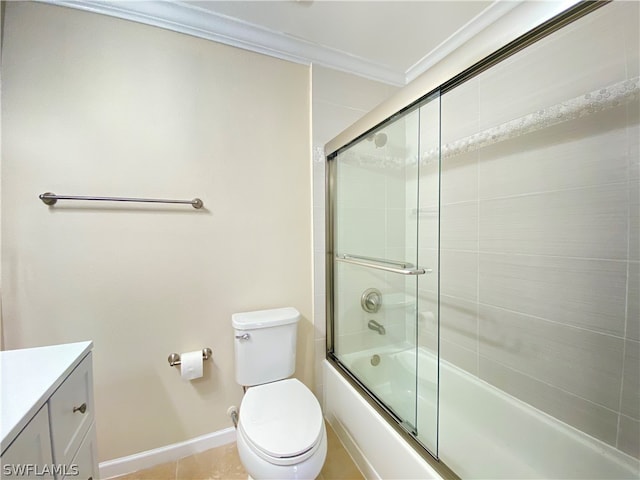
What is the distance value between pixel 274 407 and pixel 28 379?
2.74 feet

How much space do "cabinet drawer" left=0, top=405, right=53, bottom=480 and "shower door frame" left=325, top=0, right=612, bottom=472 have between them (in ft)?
3.76

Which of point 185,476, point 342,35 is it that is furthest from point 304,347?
point 342,35

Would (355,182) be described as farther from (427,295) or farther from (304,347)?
(304,347)

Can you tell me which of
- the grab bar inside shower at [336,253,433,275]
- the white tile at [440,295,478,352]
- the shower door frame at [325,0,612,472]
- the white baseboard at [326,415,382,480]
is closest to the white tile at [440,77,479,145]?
the shower door frame at [325,0,612,472]

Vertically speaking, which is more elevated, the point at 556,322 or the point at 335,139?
the point at 335,139

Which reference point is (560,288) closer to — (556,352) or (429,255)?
(556,352)

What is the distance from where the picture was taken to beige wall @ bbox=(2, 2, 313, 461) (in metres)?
1.12

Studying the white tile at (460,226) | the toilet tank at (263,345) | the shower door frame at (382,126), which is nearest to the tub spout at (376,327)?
the shower door frame at (382,126)

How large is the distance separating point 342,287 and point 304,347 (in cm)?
45

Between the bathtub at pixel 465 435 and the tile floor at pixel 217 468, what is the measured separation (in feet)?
0.24

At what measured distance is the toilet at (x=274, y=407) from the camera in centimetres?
94

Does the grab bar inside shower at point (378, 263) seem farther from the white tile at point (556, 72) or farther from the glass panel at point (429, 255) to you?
the white tile at point (556, 72)

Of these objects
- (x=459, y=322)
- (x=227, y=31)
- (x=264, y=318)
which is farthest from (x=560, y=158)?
(x=227, y=31)

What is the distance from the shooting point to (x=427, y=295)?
1.62 metres
